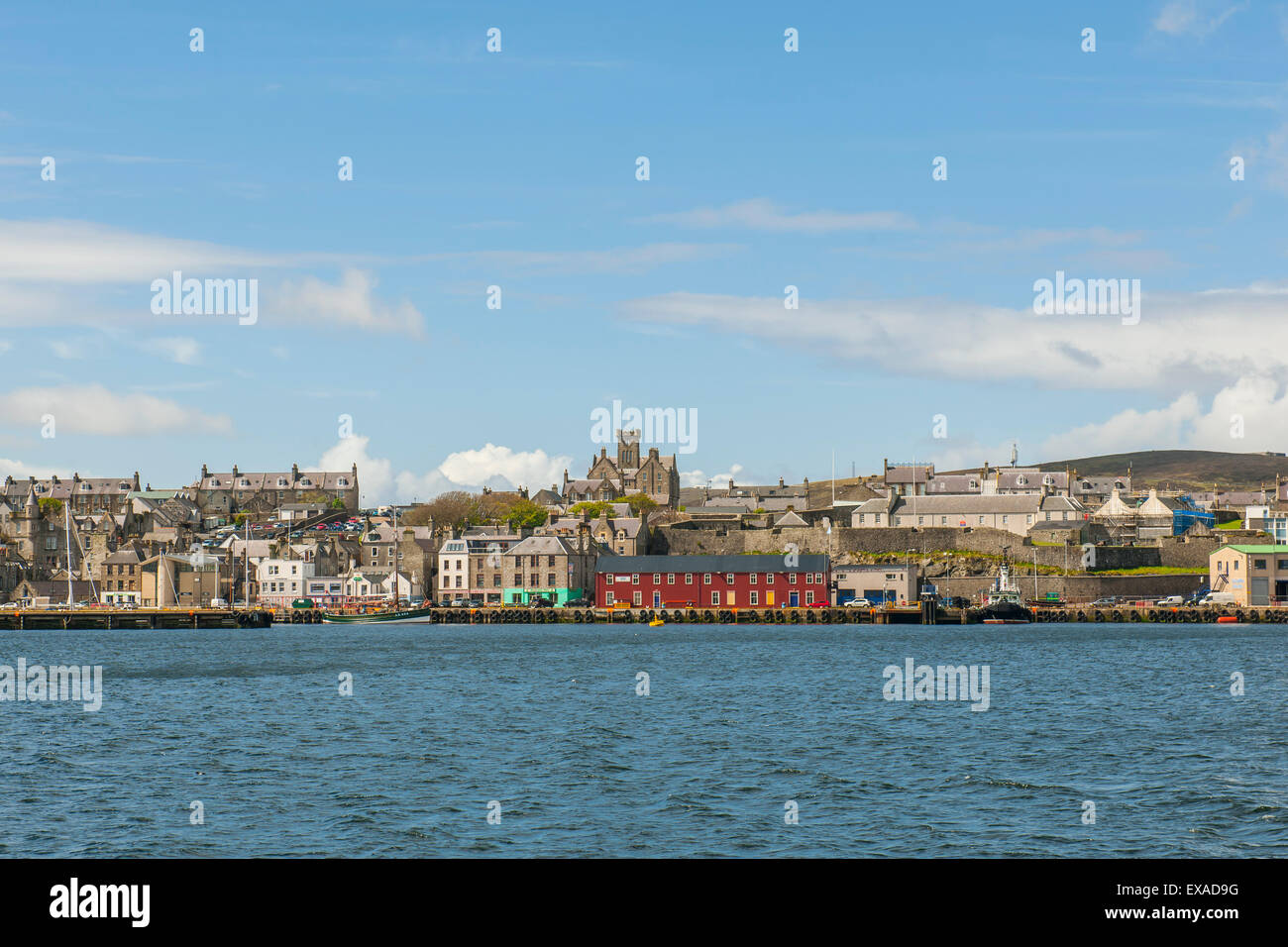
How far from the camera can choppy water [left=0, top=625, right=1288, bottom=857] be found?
19438 mm

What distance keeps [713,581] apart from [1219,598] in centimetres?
3676

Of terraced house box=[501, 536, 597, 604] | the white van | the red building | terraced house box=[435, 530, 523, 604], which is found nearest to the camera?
the white van

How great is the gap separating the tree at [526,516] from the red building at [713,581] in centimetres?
2340

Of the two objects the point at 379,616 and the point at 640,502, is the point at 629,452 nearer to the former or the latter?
the point at 640,502

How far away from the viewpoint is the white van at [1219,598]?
9351 centimetres

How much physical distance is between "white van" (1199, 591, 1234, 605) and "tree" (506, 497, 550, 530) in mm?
60511

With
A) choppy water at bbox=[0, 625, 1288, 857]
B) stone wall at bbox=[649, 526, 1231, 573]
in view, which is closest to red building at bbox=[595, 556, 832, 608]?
stone wall at bbox=[649, 526, 1231, 573]

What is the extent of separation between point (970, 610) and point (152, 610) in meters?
63.5

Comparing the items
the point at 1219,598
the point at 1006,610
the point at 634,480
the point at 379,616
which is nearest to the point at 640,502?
the point at 634,480

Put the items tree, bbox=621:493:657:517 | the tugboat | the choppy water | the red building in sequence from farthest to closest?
tree, bbox=621:493:657:517 < the red building < the tugboat < the choppy water

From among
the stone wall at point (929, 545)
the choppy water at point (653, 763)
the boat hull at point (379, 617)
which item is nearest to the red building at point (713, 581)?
the stone wall at point (929, 545)

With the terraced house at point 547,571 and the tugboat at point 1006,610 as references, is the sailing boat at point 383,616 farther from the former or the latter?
the tugboat at point 1006,610

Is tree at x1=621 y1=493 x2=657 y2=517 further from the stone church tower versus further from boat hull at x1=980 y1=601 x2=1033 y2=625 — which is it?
boat hull at x1=980 y1=601 x2=1033 y2=625
